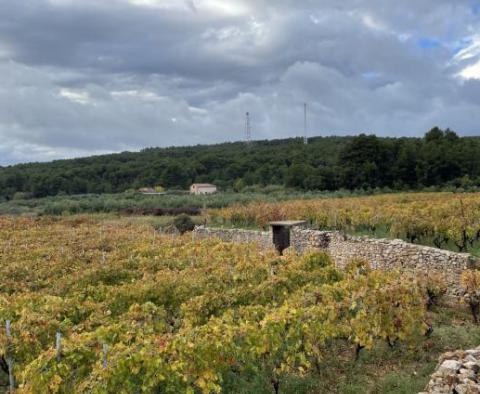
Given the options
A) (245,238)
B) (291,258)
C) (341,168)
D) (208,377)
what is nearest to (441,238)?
(245,238)

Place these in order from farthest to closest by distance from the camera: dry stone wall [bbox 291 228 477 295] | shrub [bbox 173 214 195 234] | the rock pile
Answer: shrub [bbox 173 214 195 234]
dry stone wall [bbox 291 228 477 295]
the rock pile

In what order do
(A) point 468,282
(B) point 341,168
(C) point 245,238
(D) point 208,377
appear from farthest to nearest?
(B) point 341,168
(C) point 245,238
(A) point 468,282
(D) point 208,377

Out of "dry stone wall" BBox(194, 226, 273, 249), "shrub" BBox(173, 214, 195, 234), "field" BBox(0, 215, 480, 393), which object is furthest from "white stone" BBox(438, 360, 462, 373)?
"shrub" BBox(173, 214, 195, 234)

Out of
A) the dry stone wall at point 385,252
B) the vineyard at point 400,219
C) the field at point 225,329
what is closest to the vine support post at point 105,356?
the field at point 225,329

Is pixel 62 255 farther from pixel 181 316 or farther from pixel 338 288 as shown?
pixel 338 288

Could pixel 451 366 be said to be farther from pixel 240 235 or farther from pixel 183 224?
pixel 183 224

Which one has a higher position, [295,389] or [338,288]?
[338,288]

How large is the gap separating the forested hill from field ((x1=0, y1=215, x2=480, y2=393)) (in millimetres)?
48969

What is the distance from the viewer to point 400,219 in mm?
21047

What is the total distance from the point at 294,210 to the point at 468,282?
60.5 ft

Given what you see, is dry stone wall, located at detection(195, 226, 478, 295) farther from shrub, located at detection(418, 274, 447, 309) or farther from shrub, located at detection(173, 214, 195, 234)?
shrub, located at detection(173, 214, 195, 234)

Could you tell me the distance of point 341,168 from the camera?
61.9m

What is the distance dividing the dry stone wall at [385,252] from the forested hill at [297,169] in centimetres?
3932

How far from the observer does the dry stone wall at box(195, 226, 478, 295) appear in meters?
13.4
